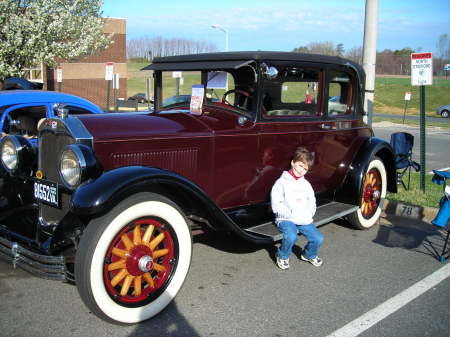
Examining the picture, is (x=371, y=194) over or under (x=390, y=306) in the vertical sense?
over

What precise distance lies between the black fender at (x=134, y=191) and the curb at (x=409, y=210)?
10.2ft

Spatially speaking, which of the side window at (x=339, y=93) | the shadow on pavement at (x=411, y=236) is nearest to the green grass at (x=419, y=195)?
the shadow on pavement at (x=411, y=236)

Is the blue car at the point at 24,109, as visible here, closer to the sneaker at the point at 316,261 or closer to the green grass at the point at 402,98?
the sneaker at the point at 316,261

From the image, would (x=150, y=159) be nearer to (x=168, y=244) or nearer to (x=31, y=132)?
(x=168, y=244)

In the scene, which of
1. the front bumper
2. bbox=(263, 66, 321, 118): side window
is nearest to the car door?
bbox=(263, 66, 321, 118): side window

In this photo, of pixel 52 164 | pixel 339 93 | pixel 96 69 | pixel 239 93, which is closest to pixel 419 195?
pixel 339 93

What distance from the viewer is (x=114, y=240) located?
2.71 metres

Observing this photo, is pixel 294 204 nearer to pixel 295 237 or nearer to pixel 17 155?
pixel 295 237

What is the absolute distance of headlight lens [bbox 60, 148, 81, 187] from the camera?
2863mm

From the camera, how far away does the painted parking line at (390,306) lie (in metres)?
2.78

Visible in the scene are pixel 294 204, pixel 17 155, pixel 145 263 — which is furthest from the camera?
pixel 294 204

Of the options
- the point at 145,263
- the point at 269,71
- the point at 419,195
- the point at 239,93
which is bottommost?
the point at 419,195

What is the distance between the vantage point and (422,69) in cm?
582

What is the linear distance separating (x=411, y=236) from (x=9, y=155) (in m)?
4.07
